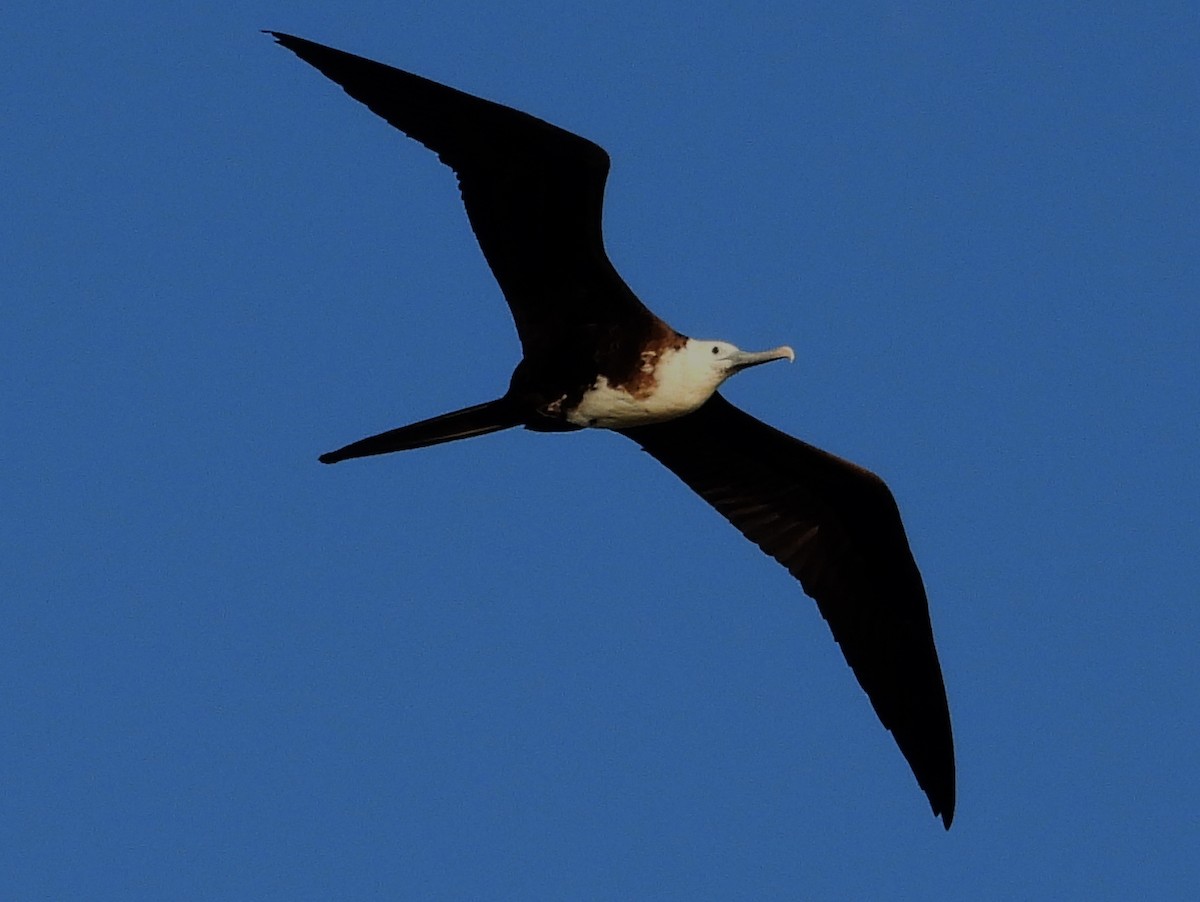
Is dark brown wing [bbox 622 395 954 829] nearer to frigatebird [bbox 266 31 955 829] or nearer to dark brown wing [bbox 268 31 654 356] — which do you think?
frigatebird [bbox 266 31 955 829]

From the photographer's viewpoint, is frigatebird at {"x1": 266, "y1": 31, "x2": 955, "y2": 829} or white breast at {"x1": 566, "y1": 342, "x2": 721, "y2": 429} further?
white breast at {"x1": 566, "y1": 342, "x2": 721, "y2": 429}

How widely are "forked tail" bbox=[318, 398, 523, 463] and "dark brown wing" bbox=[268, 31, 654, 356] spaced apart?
22 cm

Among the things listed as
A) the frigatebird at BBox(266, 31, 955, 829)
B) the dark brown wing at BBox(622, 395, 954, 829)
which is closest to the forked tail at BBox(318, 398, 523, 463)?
the frigatebird at BBox(266, 31, 955, 829)

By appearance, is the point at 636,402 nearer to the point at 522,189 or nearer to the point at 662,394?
the point at 662,394

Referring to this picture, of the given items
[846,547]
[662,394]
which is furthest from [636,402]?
[846,547]

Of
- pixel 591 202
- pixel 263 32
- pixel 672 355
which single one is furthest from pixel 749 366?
pixel 263 32

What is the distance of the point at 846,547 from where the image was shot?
781cm

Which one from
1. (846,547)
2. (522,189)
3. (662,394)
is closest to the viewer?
(522,189)

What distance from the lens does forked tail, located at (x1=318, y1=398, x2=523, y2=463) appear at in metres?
6.65

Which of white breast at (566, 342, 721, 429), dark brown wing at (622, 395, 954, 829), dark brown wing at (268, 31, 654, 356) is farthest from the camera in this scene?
dark brown wing at (622, 395, 954, 829)

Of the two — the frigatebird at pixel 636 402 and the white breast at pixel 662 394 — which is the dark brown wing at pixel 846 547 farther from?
the white breast at pixel 662 394

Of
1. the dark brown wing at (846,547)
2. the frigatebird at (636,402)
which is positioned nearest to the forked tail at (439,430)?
the frigatebird at (636,402)

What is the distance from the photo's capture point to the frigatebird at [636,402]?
6441mm

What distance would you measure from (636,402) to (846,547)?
1364 mm
